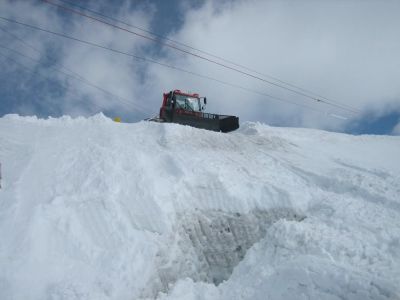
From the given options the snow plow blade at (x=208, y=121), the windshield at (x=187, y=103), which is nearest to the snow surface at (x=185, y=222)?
the snow plow blade at (x=208, y=121)

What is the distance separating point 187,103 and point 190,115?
214 centimetres

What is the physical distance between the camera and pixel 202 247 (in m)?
10.4

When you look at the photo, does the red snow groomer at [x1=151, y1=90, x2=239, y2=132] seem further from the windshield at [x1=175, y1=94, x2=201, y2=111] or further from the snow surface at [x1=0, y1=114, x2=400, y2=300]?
the snow surface at [x1=0, y1=114, x2=400, y2=300]

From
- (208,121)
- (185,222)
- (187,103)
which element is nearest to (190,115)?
(208,121)

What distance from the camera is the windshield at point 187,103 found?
23.0 m

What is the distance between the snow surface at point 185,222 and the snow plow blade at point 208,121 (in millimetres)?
5750

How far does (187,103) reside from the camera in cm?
2308

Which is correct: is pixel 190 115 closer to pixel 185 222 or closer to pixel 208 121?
pixel 208 121

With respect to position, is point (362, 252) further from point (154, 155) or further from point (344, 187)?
point (154, 155)

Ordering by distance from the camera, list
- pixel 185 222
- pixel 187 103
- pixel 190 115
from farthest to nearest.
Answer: pixel 187 103 < pixel 190 115 < pixel 185 222

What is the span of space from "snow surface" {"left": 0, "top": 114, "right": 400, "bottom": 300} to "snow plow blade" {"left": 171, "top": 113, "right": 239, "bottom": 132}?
575 centimetres

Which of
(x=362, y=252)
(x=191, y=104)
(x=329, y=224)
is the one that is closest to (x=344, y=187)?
(x=329, y=224)

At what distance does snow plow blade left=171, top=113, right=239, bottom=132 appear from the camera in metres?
21.1

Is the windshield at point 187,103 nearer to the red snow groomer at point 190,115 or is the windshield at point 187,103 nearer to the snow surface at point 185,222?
the red snow groomer at point 190,115
